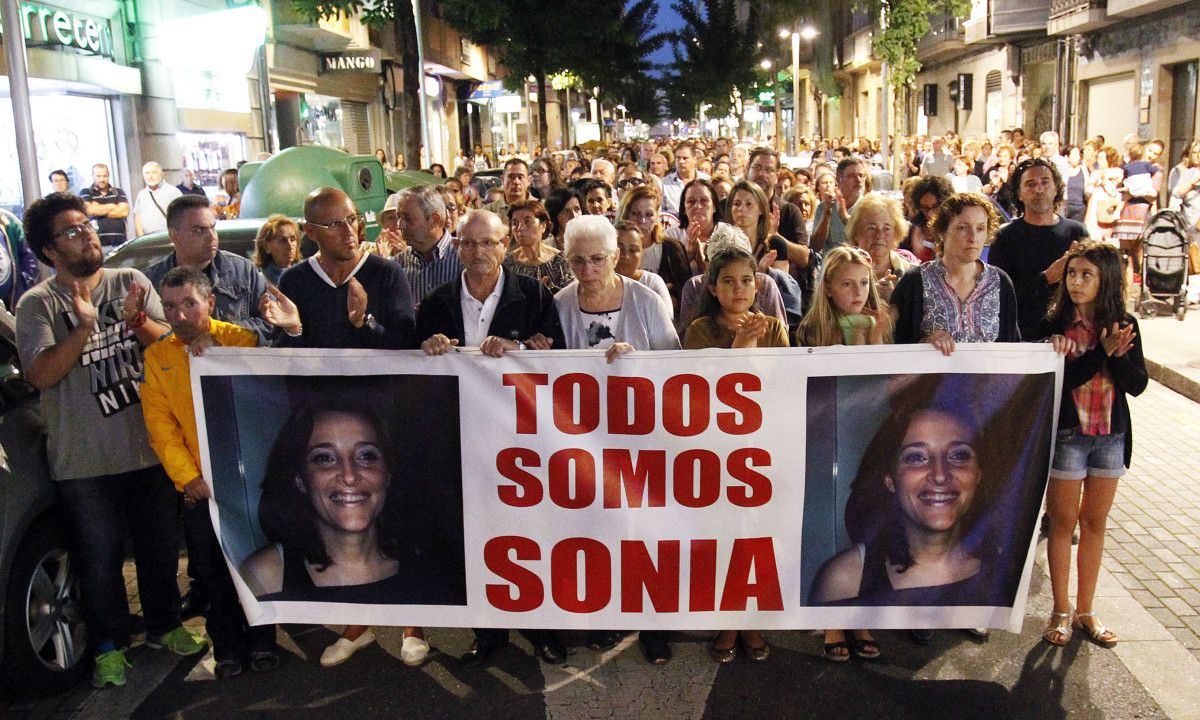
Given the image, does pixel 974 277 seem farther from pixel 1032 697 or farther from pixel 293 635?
pixel 293 635

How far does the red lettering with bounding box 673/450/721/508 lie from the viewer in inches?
170

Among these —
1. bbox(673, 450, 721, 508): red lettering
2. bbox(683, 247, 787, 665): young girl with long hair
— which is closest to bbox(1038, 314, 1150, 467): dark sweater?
bbox(683, 247, 787, 665): young girl with long hair

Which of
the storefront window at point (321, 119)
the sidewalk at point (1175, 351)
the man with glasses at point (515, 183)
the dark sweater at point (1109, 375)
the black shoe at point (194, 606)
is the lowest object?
the black shoe at point (194, 606)

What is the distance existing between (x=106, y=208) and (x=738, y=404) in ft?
40.9

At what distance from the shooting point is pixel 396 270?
16.9 feet

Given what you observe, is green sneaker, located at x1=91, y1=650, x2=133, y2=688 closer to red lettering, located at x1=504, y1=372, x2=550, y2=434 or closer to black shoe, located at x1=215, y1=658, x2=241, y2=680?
black shoe, located at x1=215, y1=658, x2=241, y2=680

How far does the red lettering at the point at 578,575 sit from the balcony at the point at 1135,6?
2265cm

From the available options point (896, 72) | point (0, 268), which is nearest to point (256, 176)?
point (0, 268)

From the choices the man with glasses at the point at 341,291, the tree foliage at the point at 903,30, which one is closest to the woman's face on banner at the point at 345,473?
the man with glasses at the point at 341,291

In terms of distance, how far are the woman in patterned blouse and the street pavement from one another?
131cm

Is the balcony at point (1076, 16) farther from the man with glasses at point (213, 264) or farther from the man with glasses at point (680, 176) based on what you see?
the man with glasses at point (213, 264)

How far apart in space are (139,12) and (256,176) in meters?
8.91

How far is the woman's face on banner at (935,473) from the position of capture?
4301 mm

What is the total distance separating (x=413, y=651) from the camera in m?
4.77
